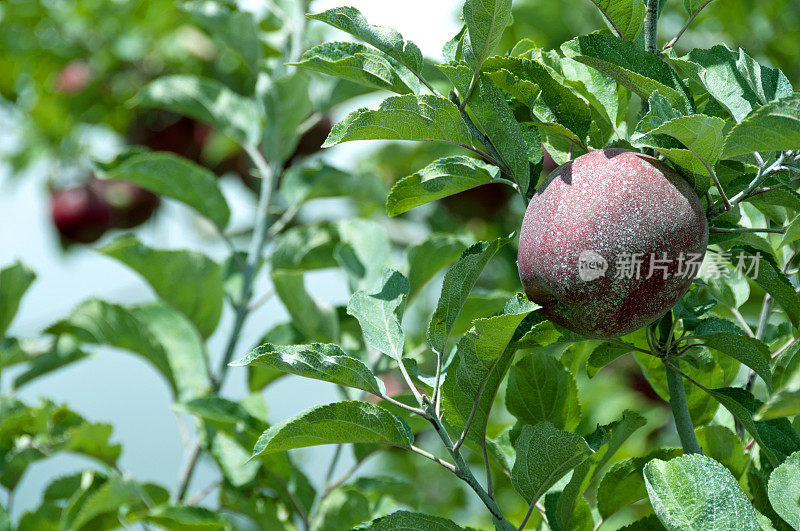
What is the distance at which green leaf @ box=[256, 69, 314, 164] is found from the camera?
1164 mm

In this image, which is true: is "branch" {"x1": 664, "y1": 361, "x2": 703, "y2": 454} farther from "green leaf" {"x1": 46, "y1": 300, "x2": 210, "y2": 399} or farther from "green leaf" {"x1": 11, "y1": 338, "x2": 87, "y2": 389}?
"green leaf" {"x1": 11, "y1": 338, "x2": 87, "y2": 389}

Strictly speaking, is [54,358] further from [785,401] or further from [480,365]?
[785,401]

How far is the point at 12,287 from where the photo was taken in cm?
113

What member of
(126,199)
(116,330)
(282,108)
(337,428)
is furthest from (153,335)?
(126,199)

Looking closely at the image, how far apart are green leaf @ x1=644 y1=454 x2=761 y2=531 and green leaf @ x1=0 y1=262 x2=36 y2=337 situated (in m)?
0.90

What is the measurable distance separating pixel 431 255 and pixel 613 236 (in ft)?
1.71

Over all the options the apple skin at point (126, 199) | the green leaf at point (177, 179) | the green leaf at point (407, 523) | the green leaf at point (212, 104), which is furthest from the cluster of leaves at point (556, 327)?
the apple skin at point (126, 199)

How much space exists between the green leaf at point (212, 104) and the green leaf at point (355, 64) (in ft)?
2.30

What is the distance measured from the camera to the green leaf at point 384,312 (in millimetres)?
630

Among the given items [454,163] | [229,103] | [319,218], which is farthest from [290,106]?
[319,218]

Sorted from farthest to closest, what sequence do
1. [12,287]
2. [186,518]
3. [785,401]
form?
[12,287], [186,518], [785,401]

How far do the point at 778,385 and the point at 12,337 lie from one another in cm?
97

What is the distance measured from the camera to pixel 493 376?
622mm

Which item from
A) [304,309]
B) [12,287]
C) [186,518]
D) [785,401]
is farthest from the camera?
[12,287]
